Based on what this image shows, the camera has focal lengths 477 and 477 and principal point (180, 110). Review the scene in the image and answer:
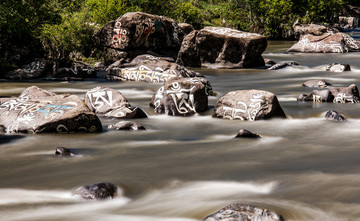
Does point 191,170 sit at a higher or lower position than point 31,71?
higher

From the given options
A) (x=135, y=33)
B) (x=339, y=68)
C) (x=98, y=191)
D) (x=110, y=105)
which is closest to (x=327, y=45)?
(x=339, y=68)

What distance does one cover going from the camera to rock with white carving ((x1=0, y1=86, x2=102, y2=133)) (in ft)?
26.9

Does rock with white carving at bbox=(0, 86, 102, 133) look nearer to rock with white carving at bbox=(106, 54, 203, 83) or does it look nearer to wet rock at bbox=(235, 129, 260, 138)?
wet rock at bbox=(235, 129, 260, 138)

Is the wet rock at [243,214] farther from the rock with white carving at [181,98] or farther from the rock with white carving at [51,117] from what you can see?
the rock with white carving at [181,98]

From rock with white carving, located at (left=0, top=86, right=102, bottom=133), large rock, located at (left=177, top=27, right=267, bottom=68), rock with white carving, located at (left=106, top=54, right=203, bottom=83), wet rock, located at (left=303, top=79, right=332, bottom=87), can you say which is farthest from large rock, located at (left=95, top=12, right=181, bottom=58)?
rock with white carving, located at (left=0, top=86, right=102, bottom=133)

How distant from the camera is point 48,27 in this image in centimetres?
1941

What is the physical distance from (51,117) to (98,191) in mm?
3513

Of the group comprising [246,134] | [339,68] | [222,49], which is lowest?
[339,68]

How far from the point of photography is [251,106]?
9.62 metres

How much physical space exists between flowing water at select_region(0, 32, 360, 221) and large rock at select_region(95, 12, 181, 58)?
11512 mm

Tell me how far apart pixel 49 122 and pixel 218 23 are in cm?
3251

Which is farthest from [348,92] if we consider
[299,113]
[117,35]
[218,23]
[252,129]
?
[218,23]

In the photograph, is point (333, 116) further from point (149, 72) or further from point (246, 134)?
point (149, 72)

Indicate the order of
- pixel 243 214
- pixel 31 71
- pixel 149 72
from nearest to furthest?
pixel 243 214 < pixel 149 72 < pixel 31 71
